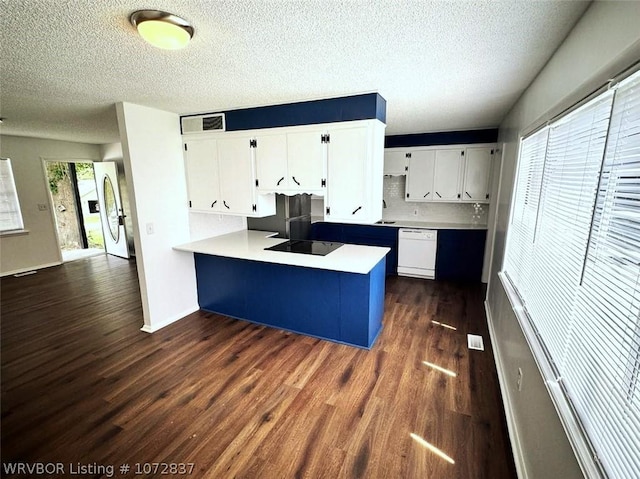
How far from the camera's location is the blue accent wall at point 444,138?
4355mm

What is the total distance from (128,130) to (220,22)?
192 cm

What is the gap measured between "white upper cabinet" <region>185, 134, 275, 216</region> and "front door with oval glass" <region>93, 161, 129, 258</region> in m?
3.67

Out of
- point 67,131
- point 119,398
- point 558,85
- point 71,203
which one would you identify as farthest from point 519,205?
point 71,203

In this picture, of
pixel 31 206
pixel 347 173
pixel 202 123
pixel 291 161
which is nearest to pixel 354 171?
A: pixel 347 173

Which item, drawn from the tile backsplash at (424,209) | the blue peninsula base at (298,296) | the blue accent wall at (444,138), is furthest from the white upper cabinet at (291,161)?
the tile backsplash at (424,209)

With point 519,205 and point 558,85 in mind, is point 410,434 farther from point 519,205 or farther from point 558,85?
point 558,85

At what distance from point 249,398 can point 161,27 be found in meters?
2.30

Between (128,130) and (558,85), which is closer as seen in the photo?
(558,85)

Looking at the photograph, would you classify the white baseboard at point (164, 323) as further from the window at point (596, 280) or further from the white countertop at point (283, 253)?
the window at point (596, 280)

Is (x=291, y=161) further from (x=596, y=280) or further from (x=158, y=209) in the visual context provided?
(x=596, y=280)

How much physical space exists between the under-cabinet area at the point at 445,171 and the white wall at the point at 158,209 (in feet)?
10.8

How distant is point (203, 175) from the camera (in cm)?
333

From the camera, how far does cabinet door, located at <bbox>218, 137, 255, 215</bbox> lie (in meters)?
3.10

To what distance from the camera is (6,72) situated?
6.40 ft
